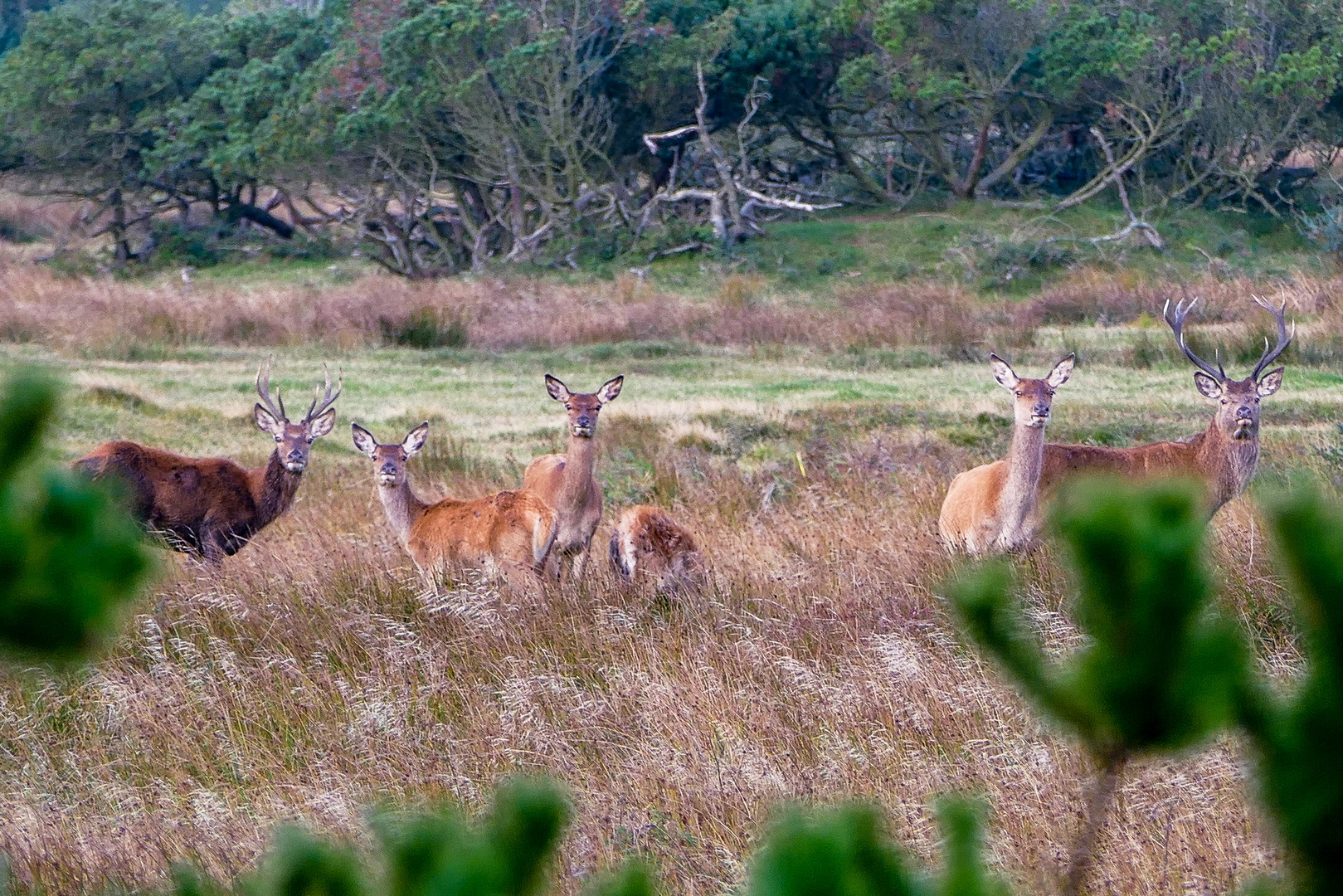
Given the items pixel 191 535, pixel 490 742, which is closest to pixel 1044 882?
pixel 490 742

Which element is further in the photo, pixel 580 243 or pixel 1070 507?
pixel 580 243

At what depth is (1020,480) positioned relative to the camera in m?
7.54

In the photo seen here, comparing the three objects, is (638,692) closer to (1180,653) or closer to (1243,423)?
(1180,653)

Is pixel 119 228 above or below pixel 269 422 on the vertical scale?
below

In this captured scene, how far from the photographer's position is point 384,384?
1622 cm

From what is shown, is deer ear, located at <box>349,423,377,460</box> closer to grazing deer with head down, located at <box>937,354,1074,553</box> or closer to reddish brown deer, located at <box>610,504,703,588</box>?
reddish brown deer, located at <box>610,504,703,588</box>

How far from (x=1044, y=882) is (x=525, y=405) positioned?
11.8 metres

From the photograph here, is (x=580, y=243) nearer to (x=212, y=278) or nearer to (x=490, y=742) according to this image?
(x=212, y=278)

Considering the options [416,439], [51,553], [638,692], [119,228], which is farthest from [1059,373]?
[119,228]

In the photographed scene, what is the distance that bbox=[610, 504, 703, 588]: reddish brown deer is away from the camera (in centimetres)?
680

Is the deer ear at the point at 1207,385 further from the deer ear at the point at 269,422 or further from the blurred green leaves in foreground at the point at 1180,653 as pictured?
the blurred green leaves in foreground at the point at 1180,653

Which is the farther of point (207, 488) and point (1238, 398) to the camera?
point (1238, 398)

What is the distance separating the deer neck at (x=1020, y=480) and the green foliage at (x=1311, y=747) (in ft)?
20.8

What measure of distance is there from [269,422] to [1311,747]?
8.22 m
